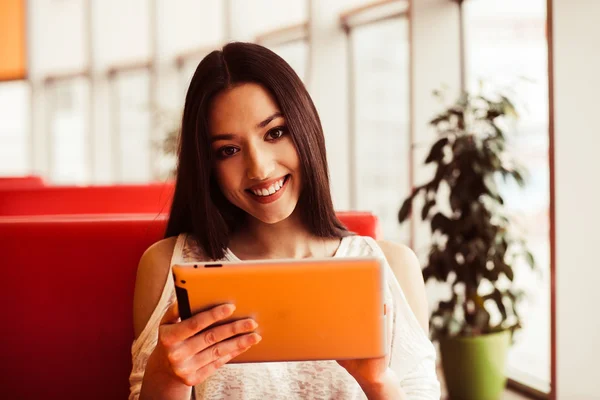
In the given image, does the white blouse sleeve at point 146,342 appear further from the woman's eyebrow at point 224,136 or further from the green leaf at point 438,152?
the green leaf at point 438,152

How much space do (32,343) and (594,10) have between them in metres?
2.53

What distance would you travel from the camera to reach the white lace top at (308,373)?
138cm

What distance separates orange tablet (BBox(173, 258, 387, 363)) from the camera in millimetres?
1003

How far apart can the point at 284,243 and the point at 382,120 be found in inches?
146

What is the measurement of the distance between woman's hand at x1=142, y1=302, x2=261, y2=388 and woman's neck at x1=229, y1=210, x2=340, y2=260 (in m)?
0.47

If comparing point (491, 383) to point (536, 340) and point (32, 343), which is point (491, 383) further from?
point (32, 343)

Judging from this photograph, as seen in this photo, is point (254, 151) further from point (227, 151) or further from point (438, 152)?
point (438, 152)

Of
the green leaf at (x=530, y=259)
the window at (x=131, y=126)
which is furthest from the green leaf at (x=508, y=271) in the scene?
the window at (x=131, y=126)

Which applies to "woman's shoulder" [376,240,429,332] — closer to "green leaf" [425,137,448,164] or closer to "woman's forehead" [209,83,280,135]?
"woman's forehead" [209,83,280,135]

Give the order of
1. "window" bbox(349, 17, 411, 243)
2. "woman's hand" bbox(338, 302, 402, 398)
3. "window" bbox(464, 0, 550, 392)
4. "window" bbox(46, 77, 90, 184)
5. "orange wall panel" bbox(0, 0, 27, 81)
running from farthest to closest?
"window" bbox(46, 77, 90, 184)
"orange wall panel" bbox(0, 0, 27, 81)
"window" bbox(349, 17, 411, 243)
"window" bbox(464, 0, 550, 392)
"woman's hand" bbox(338, 302, 402, 398)

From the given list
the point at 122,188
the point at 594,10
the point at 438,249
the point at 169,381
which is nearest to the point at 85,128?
the point at 122,188

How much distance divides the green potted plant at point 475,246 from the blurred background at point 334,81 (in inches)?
6.8

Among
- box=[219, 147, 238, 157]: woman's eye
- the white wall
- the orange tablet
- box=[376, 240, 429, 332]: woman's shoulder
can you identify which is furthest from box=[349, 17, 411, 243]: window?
the orange tablet

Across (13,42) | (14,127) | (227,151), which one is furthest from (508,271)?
(13,42)
